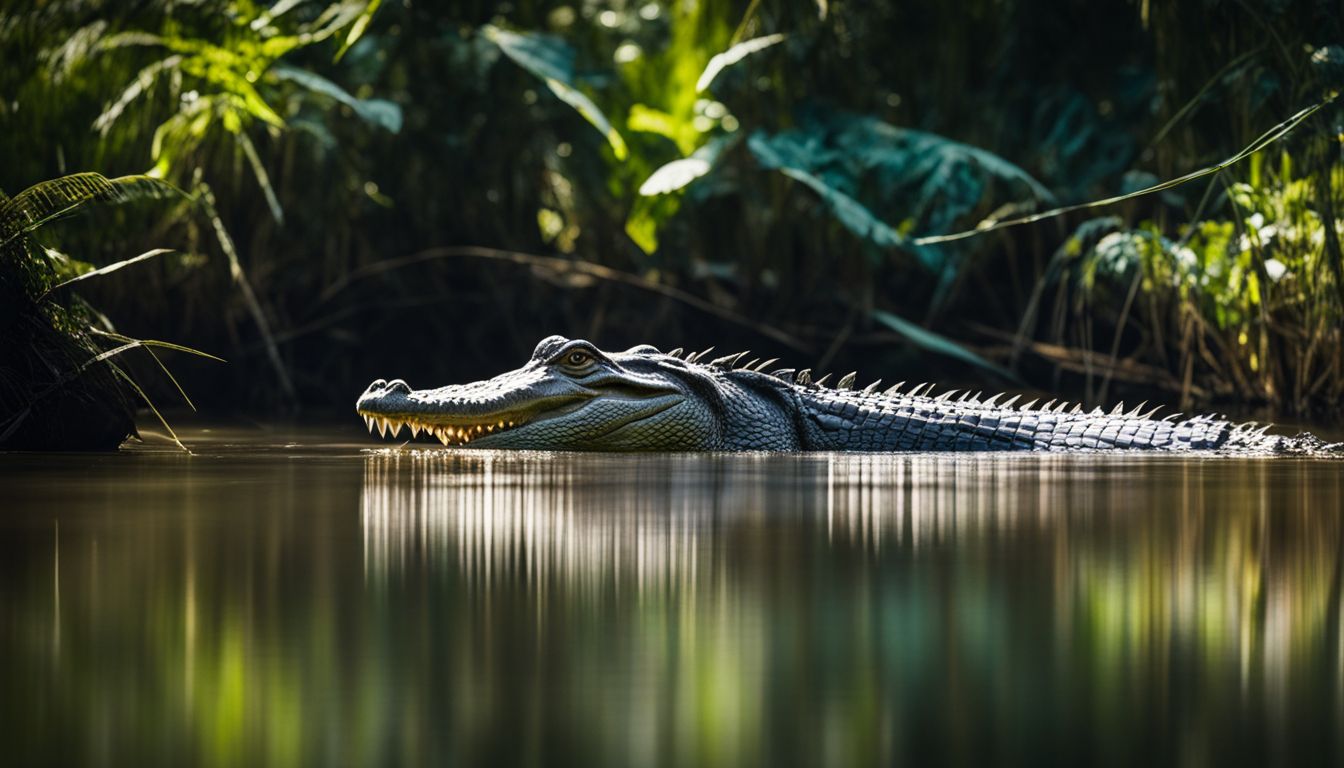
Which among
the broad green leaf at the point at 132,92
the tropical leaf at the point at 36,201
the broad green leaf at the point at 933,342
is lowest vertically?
the broad green leaf at the point at 933,342

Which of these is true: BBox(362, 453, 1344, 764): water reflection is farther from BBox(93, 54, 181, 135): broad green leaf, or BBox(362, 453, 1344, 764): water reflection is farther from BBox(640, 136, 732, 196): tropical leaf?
BBox(640, 136, 732, 196): tropical leaf

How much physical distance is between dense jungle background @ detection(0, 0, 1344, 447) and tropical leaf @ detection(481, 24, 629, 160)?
4 cm

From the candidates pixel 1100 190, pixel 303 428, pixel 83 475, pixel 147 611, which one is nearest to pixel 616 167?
pixel 1100 190

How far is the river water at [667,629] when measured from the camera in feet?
6.82

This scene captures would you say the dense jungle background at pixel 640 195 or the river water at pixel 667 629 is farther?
the dense jungle background at pixel 640 195

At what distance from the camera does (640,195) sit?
13844 millimetres

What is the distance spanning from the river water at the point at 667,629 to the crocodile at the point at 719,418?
2821mm

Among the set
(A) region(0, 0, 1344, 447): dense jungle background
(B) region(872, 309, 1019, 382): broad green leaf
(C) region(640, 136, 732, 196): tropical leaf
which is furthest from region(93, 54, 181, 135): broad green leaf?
(B) region(872, 309, 1019, 382): broad green leaf

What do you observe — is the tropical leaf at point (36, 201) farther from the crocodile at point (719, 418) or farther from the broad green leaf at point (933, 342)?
the broad green leaf at point (933, 342)

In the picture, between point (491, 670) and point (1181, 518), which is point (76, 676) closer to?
point (491, 670)

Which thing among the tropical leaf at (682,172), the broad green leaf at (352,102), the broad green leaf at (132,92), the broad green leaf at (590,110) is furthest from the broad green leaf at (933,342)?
the broad green leaf at (132,92)

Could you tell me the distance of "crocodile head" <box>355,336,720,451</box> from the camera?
7965mm

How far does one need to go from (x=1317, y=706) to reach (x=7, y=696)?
5.96 ft

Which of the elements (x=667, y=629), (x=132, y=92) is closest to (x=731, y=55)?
(x=132, y=92)
